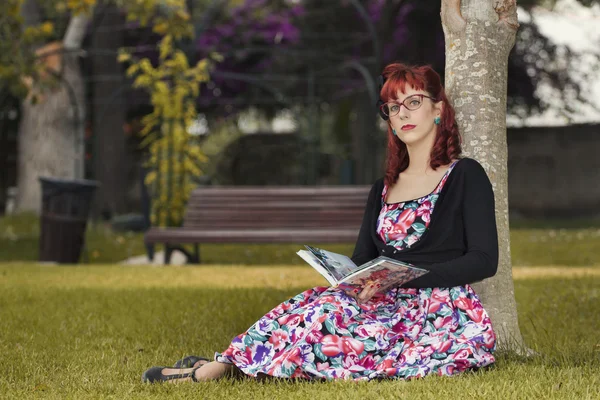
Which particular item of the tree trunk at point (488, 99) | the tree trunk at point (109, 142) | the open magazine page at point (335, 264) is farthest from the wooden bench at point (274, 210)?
the tree trunk at point (109, 142)

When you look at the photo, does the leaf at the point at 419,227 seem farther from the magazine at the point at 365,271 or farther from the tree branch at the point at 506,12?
the tree branch at the point at 506,12

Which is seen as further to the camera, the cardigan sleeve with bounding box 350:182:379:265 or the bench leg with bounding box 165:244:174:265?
the bench leg with bounding box 165:244:174:265

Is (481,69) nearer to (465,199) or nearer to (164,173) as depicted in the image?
(465,199)

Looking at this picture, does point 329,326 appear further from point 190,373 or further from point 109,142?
point 109,142

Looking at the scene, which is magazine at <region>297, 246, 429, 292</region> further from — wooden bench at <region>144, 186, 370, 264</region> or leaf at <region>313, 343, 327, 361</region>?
wooden bench at <region>144, 186, 370, 264</region>

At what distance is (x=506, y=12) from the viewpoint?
4.96 metres

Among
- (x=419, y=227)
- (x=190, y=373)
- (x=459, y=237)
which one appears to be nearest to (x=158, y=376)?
(x=190, y=373)

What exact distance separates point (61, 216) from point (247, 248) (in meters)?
3.39

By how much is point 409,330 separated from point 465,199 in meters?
0.59

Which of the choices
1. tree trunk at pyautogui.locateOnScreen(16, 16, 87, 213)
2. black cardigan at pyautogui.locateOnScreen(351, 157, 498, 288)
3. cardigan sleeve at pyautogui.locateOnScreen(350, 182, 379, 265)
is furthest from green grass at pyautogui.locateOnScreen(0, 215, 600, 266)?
black cardigan at pyautogui.locateOnScreen(351, 157, 498, 288)

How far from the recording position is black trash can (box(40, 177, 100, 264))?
10.5 meters

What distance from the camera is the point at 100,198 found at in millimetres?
18359

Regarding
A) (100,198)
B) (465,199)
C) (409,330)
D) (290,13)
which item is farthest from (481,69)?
(290,13)

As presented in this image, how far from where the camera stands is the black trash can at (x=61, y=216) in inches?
412
